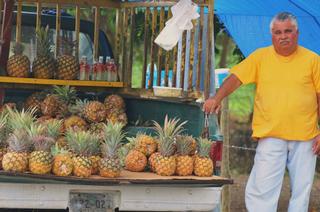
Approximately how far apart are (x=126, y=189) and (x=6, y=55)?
8.51 feet

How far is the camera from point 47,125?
258 inches

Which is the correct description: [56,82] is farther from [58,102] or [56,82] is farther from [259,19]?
[259,19]

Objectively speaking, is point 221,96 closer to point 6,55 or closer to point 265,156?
point 265,156

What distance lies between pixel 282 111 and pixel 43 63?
242 cm

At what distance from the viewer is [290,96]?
22.9 ft

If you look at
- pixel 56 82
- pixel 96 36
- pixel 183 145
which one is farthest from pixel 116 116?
pixel 183 145

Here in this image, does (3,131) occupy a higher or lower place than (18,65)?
lower

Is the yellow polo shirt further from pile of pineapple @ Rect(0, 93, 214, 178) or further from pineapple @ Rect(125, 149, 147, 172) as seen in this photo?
pineapple @ Rect(125, 149, 147, 172)

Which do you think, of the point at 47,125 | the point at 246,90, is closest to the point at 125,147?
the point at 47,125

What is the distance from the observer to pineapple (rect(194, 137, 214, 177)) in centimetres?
631

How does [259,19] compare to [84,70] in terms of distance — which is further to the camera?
[259,19]

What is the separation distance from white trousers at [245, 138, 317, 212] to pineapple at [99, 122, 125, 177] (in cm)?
153

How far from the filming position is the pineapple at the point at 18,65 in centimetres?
793

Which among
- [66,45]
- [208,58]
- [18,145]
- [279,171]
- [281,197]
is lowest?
[281,197]
